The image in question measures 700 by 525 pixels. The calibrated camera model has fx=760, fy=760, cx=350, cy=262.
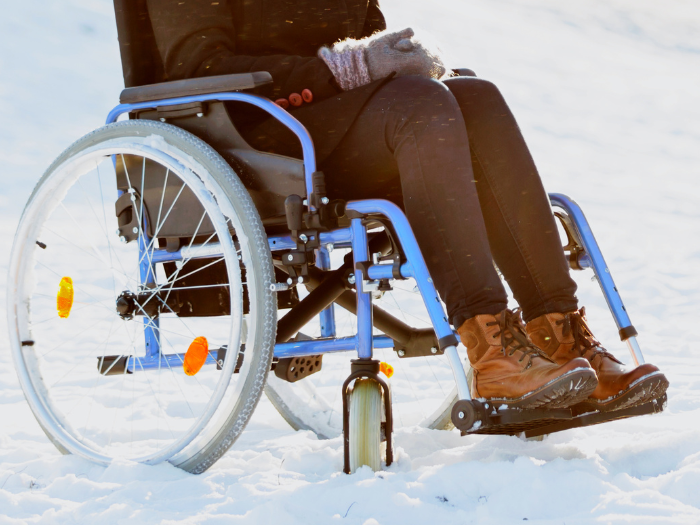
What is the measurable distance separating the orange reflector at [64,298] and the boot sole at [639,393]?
1243 mm

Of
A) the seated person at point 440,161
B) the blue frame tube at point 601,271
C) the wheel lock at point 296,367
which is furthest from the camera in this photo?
the wheel lock at point 296,367

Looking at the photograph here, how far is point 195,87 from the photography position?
1.64 meters

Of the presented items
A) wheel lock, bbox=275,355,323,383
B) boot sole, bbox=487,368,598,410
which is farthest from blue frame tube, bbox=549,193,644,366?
wheel lock, bbox=275,355,323,383

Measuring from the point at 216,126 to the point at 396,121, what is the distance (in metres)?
0.45

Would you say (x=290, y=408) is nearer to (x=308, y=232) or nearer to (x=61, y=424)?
(x=61, y=424)

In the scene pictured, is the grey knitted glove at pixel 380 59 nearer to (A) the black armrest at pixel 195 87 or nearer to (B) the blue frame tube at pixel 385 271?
(A) the black armrest at pixel 195 87

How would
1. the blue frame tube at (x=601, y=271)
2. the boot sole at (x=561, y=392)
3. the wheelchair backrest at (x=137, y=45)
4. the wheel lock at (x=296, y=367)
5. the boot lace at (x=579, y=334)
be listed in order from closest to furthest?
the boot sole at (x=561, y=392)
the boot lace at (x=579, y=334)
the blue frame tube at (x=601, y=271)
the wheelchair backrest at (x=137, y=45)
the wheel lock at (x=296, y=367)

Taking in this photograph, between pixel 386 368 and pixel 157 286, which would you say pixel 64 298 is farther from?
pixel 386 368

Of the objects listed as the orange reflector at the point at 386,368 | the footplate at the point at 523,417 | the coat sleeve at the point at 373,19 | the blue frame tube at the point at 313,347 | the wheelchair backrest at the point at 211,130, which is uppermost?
the coat sleeve at the point at 373,19

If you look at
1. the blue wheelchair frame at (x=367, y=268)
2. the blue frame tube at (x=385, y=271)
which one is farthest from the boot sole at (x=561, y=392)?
the blue frame tube at (x=385, y=271)

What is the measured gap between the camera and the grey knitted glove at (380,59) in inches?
61.5

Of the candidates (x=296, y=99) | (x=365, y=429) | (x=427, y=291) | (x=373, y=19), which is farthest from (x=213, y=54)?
(x=365, y=429)

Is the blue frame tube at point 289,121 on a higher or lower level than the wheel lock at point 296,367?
higher

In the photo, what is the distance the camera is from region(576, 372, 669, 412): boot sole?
1416 mm
